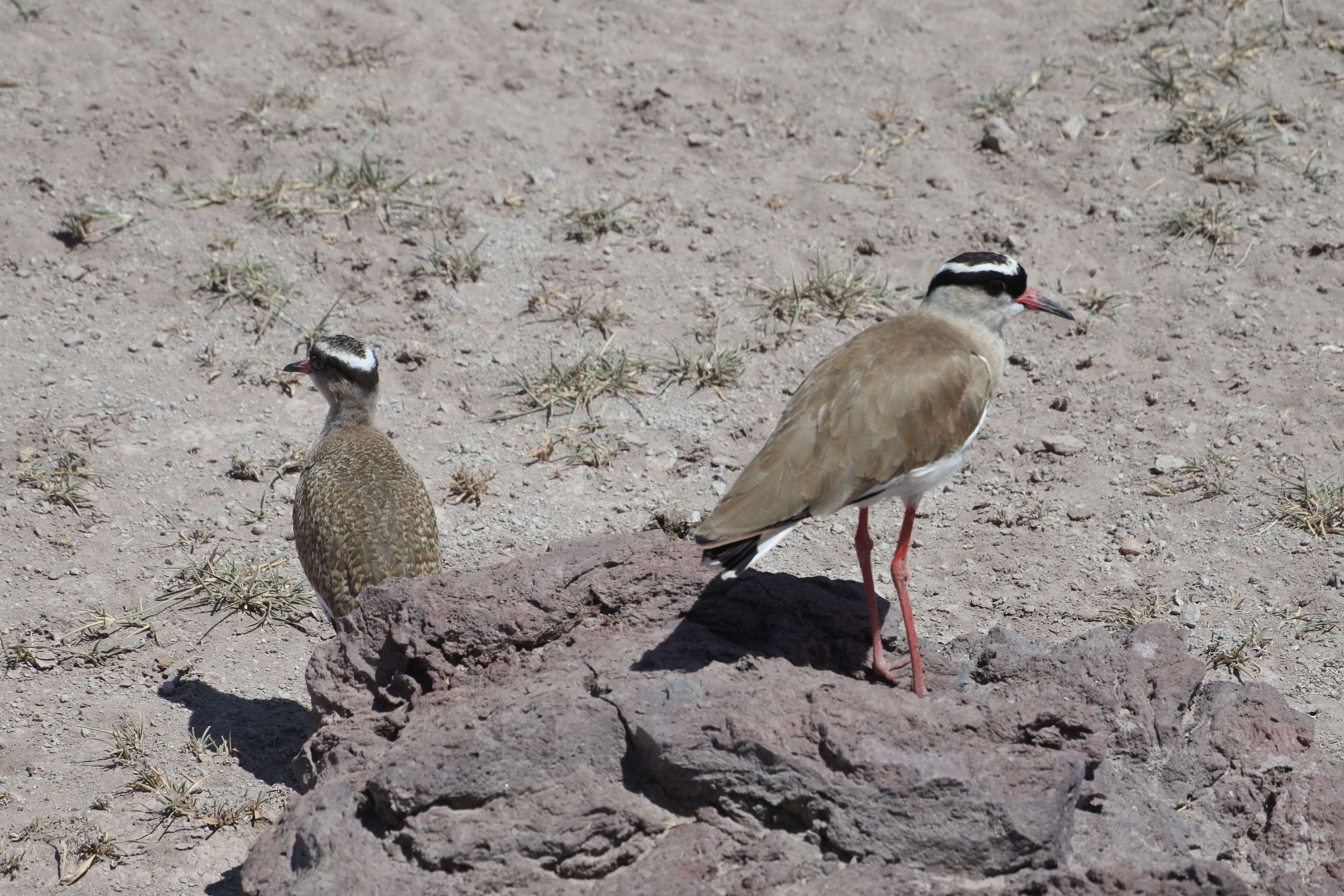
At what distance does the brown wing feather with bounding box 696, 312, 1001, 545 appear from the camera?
4539 mm

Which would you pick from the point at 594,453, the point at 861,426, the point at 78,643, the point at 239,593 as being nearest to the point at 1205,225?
the point at 594,453

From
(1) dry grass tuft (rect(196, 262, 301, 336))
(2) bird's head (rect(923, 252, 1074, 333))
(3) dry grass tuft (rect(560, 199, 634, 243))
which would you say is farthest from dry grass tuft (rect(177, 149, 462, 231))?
(2) bird's head (rect(923, 252, 1074, 333))

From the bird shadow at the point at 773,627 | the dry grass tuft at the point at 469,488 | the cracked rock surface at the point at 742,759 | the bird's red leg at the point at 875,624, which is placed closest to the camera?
the cracked rock surface at the point at 742,759

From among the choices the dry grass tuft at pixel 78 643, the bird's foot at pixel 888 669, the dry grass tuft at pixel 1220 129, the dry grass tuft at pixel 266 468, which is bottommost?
the dry grass tuft at pixel 78 643

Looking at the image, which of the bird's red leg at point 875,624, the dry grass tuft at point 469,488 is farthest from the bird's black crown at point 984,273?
the dry grass tuft at point 469,488

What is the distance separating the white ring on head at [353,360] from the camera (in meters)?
6.83

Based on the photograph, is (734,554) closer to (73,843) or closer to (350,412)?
(73,843)

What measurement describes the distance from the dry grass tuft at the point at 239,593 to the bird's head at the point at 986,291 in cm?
358

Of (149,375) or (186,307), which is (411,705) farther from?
(186,307)

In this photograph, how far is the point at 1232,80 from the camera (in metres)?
9.88

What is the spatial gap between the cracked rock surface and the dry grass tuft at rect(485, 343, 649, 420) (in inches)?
122

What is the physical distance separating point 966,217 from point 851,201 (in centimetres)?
85

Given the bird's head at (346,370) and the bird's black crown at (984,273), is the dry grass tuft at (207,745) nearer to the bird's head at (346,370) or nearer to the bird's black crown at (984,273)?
the bird's head at (346,370)

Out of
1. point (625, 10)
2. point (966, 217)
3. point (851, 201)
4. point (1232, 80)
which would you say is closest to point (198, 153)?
point (625, 10)
